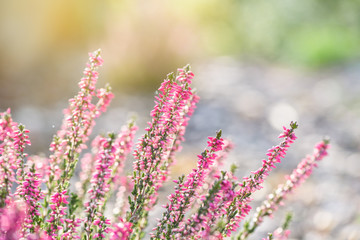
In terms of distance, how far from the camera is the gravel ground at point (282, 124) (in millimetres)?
4250

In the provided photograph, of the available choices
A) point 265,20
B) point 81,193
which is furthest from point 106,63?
point 265,20

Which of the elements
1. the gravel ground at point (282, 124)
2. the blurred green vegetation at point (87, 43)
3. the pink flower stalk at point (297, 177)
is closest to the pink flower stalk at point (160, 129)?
the pink flower stalk at point (297, 177)

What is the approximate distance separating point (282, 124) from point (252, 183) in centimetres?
508

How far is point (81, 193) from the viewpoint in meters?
2.57

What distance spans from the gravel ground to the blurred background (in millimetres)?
14

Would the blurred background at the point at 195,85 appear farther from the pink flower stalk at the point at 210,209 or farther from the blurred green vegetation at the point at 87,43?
the pink flower stalk at the point at 210,209

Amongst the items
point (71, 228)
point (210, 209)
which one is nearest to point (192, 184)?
point (210, 209)

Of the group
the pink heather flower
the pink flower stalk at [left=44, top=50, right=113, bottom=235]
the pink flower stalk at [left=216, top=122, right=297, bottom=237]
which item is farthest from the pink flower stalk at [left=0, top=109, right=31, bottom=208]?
the pink heather flower

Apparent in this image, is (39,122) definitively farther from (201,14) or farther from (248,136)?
(201,14)

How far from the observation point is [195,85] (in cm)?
834

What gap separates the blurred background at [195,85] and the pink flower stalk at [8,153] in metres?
2.65

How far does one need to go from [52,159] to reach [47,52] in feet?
19.7

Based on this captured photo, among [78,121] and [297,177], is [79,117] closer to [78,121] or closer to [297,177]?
[78,121]

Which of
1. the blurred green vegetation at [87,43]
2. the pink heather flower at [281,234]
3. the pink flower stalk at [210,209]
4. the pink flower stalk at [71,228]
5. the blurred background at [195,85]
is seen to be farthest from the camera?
the blurred green vegetation at [87,43]
